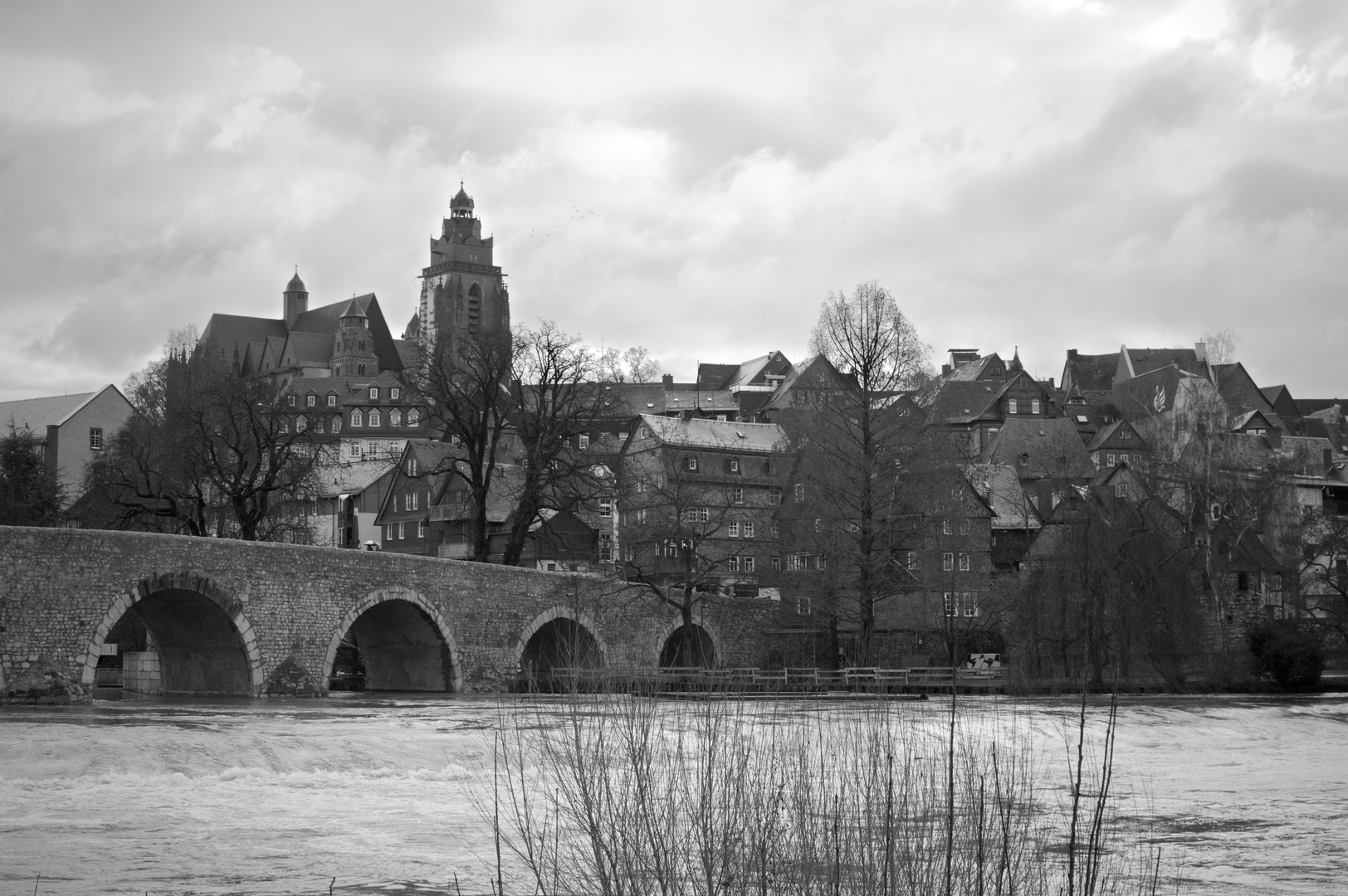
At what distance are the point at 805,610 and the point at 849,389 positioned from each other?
28.3 ft

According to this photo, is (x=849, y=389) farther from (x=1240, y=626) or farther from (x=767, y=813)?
(x=767, y=813)

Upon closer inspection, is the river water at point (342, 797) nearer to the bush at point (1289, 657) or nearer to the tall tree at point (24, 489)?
the bush at point (1289, 657)

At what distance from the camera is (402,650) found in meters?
45.9

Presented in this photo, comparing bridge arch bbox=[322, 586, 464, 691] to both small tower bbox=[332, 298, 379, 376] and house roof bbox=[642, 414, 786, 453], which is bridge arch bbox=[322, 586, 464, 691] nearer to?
house roof bbox=[642, 414, 786, 453]

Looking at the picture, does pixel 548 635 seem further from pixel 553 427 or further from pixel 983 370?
pixel 983 370

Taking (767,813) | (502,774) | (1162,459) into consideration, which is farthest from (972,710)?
(1162,459)

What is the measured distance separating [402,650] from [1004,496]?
94.0 feet

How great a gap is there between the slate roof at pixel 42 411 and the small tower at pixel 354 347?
4698cm

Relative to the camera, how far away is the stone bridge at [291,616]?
3441 centimetres

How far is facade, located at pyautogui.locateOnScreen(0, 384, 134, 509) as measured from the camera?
3310 inches

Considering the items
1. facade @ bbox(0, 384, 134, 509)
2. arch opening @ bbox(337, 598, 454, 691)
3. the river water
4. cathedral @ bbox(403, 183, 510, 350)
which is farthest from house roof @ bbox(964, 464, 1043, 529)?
cathedral @ bbox(403, 183, 510, 350)

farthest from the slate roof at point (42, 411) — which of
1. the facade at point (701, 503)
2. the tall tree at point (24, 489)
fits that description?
the facade at point (701, 503)

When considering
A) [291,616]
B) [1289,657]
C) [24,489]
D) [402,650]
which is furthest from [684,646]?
[24,489]

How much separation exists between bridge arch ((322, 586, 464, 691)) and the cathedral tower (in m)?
116
